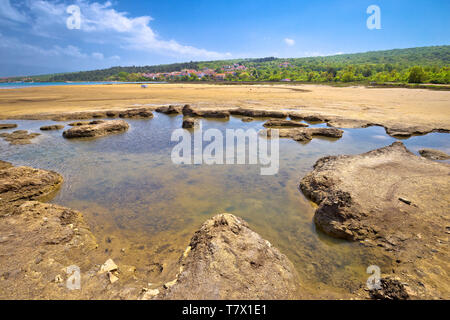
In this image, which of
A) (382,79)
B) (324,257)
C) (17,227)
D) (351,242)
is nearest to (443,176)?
(351,242)

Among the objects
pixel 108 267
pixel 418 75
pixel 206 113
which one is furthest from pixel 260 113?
pixel 418 75

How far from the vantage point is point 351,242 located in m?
4.56

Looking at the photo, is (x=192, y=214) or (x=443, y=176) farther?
(x=443, y=176)

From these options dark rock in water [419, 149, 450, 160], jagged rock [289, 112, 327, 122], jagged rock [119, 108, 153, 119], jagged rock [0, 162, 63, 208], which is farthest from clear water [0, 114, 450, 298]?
jagged rock [119, 108, 153, 119]

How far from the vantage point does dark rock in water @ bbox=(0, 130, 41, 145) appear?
11910 millimetres

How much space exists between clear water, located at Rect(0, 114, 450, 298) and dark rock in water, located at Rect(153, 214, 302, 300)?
0.56 metres

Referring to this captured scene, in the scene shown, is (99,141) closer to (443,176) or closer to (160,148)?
(160,148)

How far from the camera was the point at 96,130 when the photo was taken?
1361cm

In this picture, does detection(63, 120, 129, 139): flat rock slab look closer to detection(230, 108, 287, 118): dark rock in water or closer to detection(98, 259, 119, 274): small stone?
detection(230, 108, 287, 118): dark rock in water

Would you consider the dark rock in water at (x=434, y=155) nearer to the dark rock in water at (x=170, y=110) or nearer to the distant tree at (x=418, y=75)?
the dark rock in water at (x=170, y=110)

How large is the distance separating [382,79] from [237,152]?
7708cm

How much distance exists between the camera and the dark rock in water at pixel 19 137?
11910 millimetres

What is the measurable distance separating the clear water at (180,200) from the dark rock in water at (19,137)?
0.73 meters
